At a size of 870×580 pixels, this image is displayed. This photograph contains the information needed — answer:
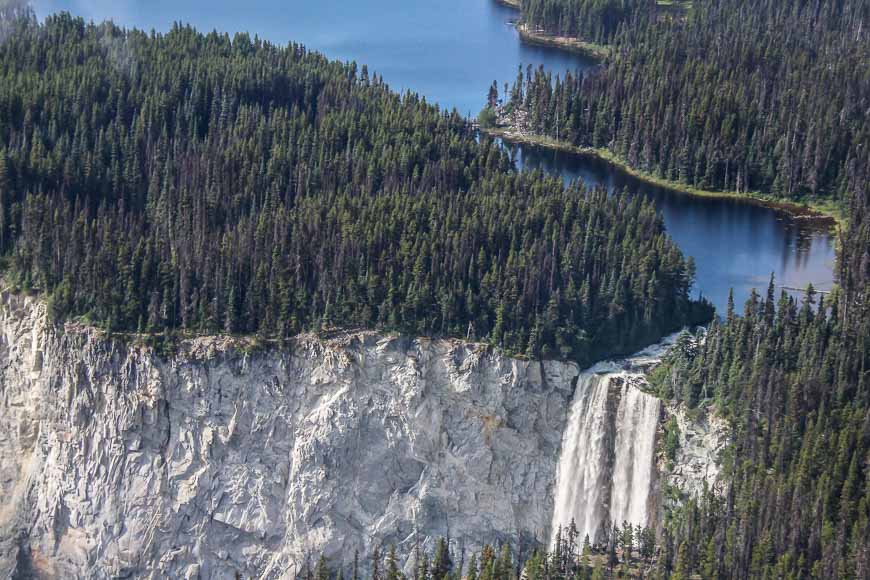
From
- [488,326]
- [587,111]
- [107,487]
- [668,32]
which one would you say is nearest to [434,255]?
[488,326]

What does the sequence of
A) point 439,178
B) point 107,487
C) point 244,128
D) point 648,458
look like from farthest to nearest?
point 244,128, point 439,178, point 107,487, point 648,458

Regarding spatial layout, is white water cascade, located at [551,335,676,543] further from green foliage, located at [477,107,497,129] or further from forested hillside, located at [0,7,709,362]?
green foliage, located at [477,107,497,129]

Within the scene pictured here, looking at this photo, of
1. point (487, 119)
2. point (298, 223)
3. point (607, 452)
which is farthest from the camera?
point (487, 119)

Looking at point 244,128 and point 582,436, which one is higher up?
point 244,128

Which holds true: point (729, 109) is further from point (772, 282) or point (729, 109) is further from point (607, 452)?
point (607, 452)

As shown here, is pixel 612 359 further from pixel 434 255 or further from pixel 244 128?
pixel 244 128

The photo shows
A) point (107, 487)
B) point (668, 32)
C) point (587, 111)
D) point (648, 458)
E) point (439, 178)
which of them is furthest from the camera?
point (668, 32)

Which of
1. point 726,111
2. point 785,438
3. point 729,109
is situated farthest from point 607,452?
point 729,109
